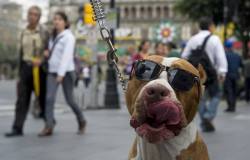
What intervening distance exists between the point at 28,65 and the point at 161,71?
6.60 meters

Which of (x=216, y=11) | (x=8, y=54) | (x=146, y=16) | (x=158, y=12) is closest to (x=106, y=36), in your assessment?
(x=216, y=11)

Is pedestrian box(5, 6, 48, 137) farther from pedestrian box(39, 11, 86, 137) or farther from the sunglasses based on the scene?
the sunglasses

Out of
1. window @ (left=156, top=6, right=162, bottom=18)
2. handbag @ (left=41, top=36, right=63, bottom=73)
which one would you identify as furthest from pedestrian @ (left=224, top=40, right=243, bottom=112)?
window @ (left=156, top=6, right=162, bottom=18)

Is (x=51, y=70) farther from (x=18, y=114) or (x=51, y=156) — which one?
(x=51, y=156)

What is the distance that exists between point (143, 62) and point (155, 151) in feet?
1.29

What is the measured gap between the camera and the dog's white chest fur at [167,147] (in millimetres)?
2818

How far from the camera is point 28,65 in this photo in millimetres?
9281

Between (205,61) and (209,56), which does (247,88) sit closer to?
(209,56)

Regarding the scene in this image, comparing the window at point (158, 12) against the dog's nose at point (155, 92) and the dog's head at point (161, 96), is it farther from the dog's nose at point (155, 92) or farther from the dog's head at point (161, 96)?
the dog's nose at point (155, 92)

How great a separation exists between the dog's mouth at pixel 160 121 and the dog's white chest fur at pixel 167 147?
0.13 m

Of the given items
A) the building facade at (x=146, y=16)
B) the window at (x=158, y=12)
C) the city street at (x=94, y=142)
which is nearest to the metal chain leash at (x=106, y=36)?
the city street at (x=94, y=142)

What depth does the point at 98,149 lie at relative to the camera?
802 cm

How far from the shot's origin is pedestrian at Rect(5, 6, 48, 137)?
30.4 ft

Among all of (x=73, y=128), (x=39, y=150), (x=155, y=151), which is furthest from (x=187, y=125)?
(x=73, y=128)
